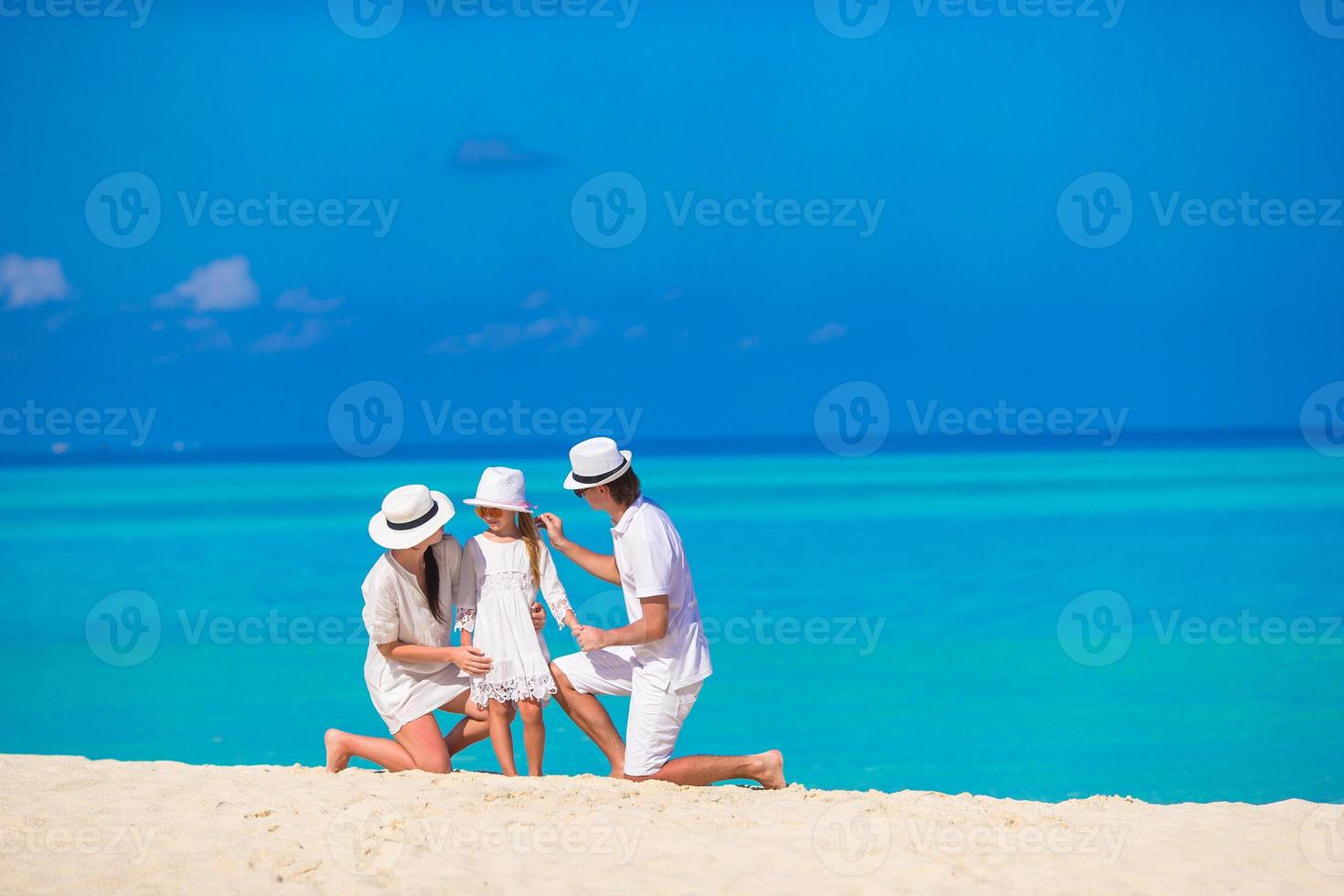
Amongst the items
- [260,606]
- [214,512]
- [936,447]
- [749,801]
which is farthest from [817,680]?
[936,447]

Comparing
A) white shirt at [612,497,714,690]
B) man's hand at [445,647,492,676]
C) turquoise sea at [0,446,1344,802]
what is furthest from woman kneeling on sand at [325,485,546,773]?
turquoise sea at [0,446,1344,802]

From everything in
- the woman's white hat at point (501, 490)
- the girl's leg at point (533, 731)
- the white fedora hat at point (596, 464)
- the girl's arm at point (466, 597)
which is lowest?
the girl's leg at point (533, 731)

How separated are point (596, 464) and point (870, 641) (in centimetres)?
609

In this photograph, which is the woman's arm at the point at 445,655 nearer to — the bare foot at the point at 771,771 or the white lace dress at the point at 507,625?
the white lace dress at the point at 507,625

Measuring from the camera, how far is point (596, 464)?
5.07m

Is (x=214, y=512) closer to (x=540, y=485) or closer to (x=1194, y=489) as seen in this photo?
(x=540, y=485)

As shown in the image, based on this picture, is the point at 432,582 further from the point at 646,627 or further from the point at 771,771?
the point at 771,771

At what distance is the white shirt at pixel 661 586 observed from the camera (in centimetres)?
500

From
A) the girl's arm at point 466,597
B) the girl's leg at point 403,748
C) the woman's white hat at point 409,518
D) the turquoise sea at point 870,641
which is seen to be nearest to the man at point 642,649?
the girl's arm at point 466,597

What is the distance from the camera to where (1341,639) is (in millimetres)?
10336

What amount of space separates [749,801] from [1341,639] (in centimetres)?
751

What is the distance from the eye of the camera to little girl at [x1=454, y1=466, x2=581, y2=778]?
5207 millimetres

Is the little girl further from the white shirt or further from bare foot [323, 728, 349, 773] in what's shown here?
bare foot [323, 728, 349, 773]

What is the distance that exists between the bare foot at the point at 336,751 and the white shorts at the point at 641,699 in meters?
1.00
